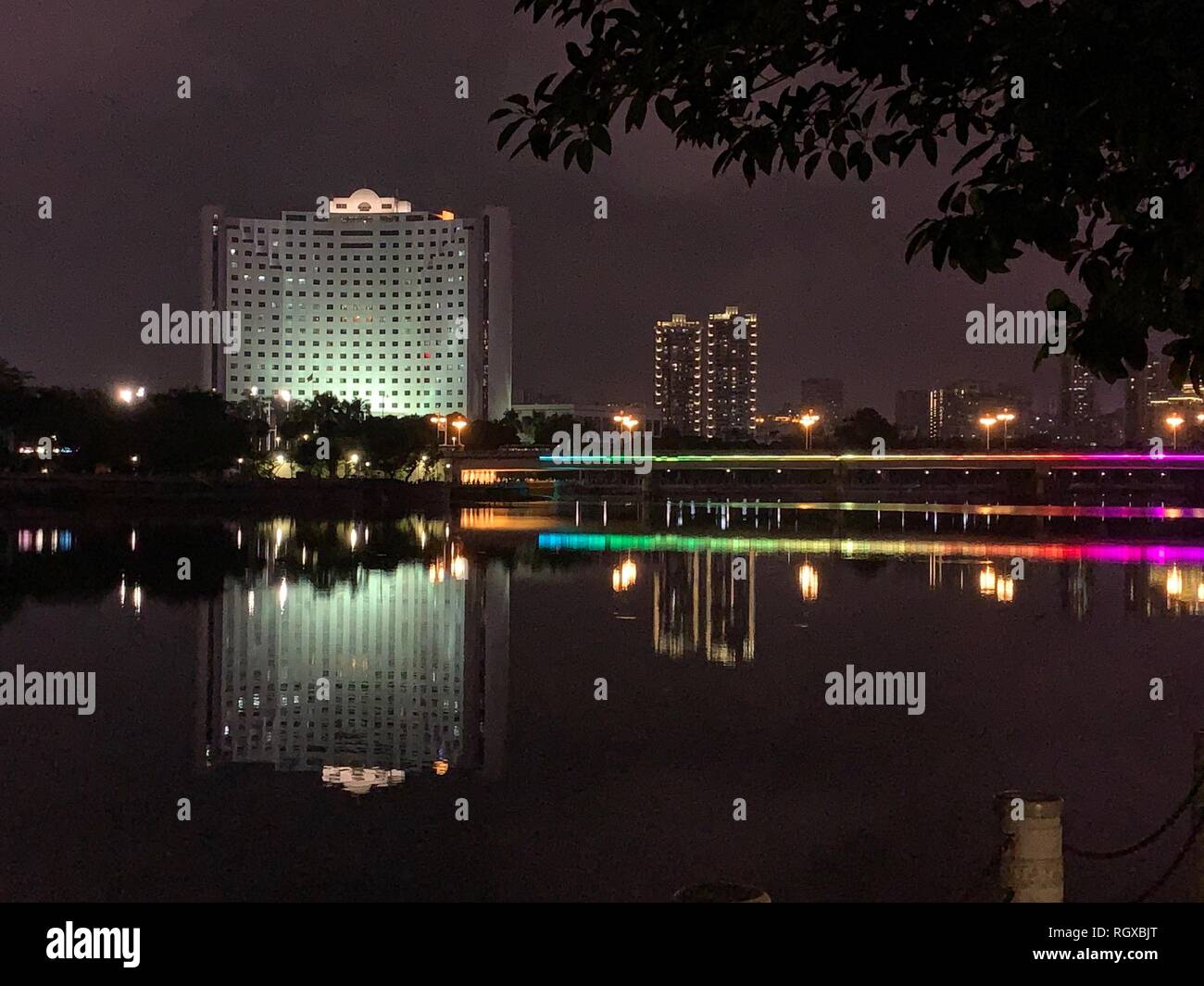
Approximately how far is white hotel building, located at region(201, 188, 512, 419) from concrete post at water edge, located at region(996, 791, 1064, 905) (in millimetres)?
189119

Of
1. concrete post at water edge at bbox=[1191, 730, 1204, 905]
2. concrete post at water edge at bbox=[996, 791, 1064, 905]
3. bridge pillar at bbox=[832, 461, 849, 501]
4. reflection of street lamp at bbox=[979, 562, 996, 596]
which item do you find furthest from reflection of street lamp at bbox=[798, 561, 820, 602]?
bridge pillar at bbox=[832, 461, 849, 501]

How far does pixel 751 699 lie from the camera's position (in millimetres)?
17328

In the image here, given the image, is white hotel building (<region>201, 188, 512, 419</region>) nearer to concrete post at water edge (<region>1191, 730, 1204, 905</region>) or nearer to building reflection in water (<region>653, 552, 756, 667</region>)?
building reflection in water (<region>653, 552, 756, 667</region>)

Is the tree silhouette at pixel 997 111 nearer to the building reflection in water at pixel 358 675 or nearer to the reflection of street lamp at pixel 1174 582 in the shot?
the building reflection in water at pixel 358 675

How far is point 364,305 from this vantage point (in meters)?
196

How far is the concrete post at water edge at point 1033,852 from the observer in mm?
7121

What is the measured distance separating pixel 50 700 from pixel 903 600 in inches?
746

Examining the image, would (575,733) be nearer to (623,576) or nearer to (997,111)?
(997,111)

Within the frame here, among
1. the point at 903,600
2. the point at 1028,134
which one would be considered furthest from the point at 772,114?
the point at 903,600

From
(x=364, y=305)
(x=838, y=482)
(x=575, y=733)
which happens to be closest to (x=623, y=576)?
(x=575, y=733)

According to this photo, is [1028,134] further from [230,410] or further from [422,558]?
[230,410]

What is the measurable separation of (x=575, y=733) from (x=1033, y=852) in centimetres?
858

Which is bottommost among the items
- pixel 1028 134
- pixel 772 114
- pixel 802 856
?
pixel 802 856
